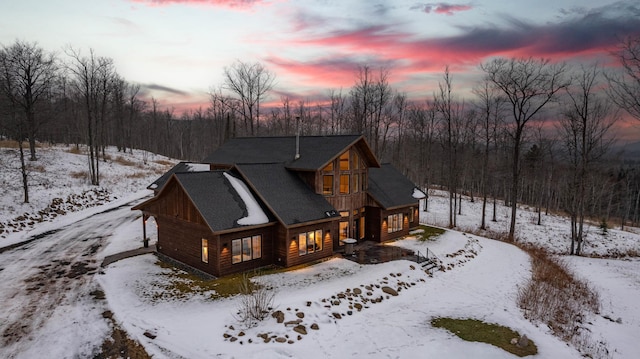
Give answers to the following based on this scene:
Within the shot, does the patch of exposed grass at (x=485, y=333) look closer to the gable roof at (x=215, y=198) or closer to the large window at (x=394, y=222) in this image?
the gable roof at (x=215, y=198)

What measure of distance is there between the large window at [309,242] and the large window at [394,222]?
7.30m

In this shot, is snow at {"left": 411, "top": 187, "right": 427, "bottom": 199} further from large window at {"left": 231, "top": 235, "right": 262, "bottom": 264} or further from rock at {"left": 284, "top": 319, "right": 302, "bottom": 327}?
rock at {"left": 284, "top": 319, "right": 302, "bottom": 327}

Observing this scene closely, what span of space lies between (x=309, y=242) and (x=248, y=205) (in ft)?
13.8

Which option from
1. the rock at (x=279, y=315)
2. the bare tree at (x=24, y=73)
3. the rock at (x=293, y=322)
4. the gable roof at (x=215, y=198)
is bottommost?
the rock at (x=293, y=322)

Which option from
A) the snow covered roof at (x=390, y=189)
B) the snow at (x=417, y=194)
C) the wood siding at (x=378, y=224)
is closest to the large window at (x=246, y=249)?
the wood siding at (x=378, y=224)

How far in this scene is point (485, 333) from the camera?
1305 cm

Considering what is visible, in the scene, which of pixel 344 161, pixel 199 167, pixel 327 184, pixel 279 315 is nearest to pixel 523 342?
pixel 279 315

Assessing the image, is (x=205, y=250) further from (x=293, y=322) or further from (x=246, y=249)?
(x=293, y=322)

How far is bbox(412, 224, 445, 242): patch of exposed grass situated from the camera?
1046 inches

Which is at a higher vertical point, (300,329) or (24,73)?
(24,73)

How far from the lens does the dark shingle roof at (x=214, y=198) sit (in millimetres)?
16531

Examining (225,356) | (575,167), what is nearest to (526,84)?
(575,167)

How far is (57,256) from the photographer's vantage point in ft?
63.2

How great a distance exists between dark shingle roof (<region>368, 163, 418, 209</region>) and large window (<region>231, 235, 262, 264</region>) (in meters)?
9.84
